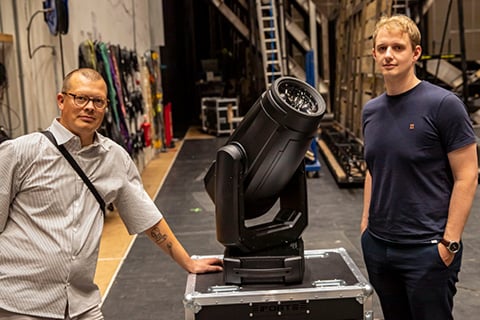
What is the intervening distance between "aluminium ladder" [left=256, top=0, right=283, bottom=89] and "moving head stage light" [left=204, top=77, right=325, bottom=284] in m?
8.92

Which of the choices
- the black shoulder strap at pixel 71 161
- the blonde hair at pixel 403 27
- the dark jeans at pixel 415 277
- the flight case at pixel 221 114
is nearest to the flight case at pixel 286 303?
the dark jeans at pixel 415 277

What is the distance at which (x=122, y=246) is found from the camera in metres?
4.84

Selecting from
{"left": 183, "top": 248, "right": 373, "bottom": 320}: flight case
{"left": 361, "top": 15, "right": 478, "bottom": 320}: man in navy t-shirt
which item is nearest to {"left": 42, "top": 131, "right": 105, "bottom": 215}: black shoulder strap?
{"left": 183, "top": 248, "right": 373, "bottom": 320}: flight case

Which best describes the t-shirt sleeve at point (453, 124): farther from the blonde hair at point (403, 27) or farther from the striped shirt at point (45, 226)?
the striped shirt at point (45, 226)

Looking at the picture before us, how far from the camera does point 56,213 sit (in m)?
1.80

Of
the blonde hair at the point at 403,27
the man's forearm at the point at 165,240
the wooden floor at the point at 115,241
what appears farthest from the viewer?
the wooden floor at the point at 115,241

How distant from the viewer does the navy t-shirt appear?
6.00 ft

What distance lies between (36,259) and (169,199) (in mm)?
4764

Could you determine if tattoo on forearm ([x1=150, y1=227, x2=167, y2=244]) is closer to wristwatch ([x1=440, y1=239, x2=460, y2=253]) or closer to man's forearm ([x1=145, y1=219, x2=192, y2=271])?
man's forearm ([x1=145, y1=219, x2=192, y2=271])

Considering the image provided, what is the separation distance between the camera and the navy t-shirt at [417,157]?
6.00ft

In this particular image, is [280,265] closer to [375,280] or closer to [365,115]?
[375,280]

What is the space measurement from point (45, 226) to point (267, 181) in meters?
0.74

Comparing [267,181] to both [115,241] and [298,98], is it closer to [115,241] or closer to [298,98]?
[298,98]

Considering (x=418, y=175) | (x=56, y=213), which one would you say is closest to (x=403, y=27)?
(x=418, y=175)
